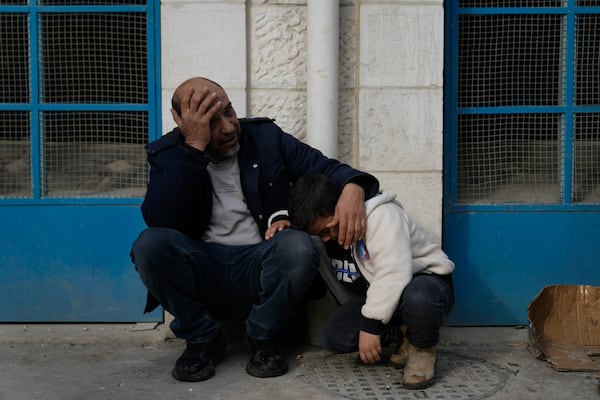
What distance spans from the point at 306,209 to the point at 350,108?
0.87 metres

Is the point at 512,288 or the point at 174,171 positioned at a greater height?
the point at 174,171

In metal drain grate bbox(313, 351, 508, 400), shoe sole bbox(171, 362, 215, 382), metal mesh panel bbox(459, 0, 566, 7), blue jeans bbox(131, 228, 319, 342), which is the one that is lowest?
metal drain grate bbox(313, 351, 508, 400)

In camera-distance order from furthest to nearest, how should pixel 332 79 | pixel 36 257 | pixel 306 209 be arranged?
pixel 36 257 < pixel 332 79 < pixel 306 209

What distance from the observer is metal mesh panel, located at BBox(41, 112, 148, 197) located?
13.3 feet

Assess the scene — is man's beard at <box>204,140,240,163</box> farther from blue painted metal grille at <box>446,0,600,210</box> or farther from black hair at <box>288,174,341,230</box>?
blue painted metal grille at <box>446,0,600,210</box>

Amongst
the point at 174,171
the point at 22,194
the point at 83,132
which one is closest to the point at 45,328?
the point at 22,194

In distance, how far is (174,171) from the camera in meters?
3.23

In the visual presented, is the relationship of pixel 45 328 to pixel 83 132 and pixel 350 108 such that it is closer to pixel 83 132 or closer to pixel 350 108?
pixel 83 132

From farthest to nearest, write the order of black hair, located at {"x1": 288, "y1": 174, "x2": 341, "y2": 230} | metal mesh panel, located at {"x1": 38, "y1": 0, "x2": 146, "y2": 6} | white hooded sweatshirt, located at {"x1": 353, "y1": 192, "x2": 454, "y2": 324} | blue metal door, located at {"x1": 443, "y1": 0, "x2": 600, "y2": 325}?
1. blue metal door, located at {"x1": 443, "y1": 0, "x2": 600, "y2": 325}
2. metal mesh panel, located at {"x1": 38, "y1": 0, "x2": 146, "y2": 6}
3. black hair, located at {"x1": 288, "y1": 174, "x2": 341, "y2": 230}
4. white hooded sweatshirt, located at {"x1": 353, "y1": 192, "x2": 454, "y2": 324}

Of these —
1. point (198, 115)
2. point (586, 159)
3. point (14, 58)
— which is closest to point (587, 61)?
point (586, 159)

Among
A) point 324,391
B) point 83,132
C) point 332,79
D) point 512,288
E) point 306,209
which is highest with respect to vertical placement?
point 332,79

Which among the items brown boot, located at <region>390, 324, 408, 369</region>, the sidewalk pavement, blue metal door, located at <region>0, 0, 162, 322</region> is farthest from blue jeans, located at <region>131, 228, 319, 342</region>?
blue metal door, located at <region>0, 0, 162, 322</region>

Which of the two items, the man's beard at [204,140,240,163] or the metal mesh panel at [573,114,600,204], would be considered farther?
the metal mesh panel at [573,114,600,204]

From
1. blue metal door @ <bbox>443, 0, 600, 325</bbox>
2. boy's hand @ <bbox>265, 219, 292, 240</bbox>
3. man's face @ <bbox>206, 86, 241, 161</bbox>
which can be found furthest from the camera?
blue metal door @ <bbox>443, 0, 600, 325</bbox>
